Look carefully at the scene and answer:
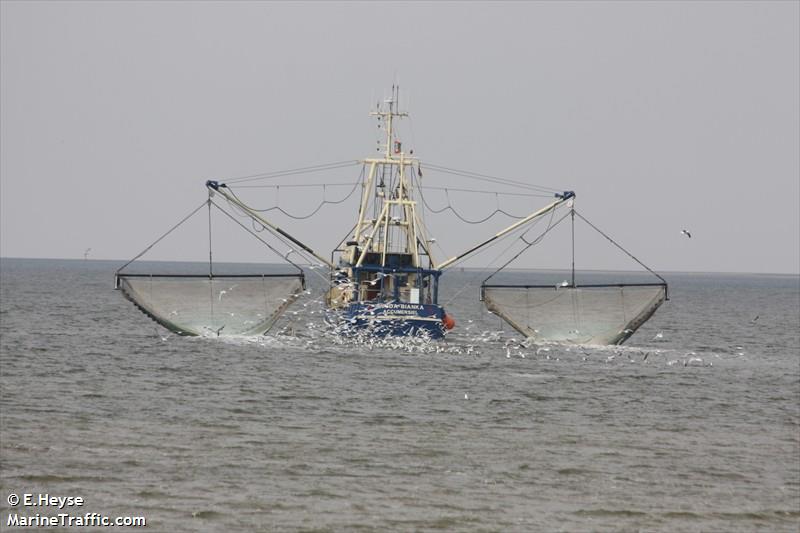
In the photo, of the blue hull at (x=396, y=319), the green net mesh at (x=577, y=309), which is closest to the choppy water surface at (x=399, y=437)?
the blue hull at (x=396, y=319)

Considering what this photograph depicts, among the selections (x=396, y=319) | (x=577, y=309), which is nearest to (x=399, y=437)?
(x=396, y=319)

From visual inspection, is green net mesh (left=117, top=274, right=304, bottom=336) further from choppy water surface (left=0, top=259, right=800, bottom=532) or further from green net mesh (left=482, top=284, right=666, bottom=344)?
green net mesh (left=482, top=284, right=666, bottom=344)

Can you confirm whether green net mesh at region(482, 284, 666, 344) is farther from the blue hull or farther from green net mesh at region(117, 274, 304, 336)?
green net mesh at region(117, 274, 304, 336)

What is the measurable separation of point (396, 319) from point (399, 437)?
23.3 m

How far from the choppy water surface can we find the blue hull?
29.1 inches

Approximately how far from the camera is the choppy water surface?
22.8 m

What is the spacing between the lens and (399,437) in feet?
99.0

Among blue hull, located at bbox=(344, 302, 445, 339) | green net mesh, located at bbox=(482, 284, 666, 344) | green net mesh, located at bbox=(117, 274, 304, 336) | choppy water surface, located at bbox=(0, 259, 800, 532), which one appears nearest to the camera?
choppy water surface, located at bbox=(0, 259, 800, 532)

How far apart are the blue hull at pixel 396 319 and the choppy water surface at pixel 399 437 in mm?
740

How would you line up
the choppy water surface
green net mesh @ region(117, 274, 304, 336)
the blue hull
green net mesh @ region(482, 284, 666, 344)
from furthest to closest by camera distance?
green net mesh @ region(482, 284, 666, 344) → the blue hull → green net mesh @ region(117, 274, 304, 336) → the choppy water surface

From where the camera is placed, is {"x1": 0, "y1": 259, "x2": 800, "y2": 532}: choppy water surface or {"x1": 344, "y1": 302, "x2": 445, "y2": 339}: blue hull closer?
{"x1": 0, "y1": 259, "x2": 800, "y2": 532}: choppy water surface

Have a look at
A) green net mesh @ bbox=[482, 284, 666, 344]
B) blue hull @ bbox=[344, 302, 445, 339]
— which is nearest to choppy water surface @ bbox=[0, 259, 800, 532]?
blue hull @ bbox=[344, 302, 445, 339]

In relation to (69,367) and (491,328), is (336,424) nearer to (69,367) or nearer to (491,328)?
(69,367)

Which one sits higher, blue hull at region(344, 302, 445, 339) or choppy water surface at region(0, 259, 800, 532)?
blue hull at region(344, 302, 445, 339)
